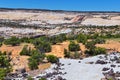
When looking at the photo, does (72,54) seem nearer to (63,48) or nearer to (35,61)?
(63,48)

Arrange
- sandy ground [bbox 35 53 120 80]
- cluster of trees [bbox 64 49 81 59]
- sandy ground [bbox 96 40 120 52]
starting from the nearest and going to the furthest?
sandy ground [bbox 35 53 120 80]
cluster of trees [bbox 64 49 81 59]
sandy ground [bbox 96 40 120 52]

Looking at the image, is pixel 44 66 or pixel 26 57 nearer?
pixel 44 66

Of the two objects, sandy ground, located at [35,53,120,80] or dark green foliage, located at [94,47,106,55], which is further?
dark green foliage, located at [94,47,106,55]

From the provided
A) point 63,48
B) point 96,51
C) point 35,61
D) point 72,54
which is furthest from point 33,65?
point 63,48

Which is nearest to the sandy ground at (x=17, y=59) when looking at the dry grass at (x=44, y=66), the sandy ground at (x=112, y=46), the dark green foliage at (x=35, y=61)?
the dark green foliage at (x=35, y=61)

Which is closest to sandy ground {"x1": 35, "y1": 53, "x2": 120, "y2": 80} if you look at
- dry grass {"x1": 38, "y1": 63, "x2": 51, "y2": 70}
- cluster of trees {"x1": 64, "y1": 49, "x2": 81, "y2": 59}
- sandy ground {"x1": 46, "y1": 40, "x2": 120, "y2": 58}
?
dry grass {"x1": 38, "y1": 63, "x2": 51, "y2": 70}

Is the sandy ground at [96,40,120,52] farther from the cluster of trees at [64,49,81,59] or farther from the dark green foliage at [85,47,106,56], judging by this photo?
the cluster of trees at [64,49,81,59]

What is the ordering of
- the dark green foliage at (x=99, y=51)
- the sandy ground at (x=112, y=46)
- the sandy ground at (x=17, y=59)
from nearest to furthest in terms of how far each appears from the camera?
the sandy ground at (x=17, y=59) → the dark green foliage at (x=99, y=51) → the sandy ground at (x=112, y=46)

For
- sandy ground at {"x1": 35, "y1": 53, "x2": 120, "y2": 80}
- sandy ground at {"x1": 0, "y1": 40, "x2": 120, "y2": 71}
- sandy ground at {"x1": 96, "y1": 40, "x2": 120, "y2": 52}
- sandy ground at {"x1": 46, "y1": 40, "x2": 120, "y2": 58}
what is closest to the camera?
sandy ground at {"x1": 35, "y1": 53, "x2": 120, "y2": 80}

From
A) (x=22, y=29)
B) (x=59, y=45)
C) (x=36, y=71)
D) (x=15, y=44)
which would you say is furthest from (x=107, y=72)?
(x=22, y=29)

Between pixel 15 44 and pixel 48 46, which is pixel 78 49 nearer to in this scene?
pixel 48 46

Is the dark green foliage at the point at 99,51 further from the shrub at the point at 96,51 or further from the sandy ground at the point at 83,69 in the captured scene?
the sandy ground at the point at 83,69
